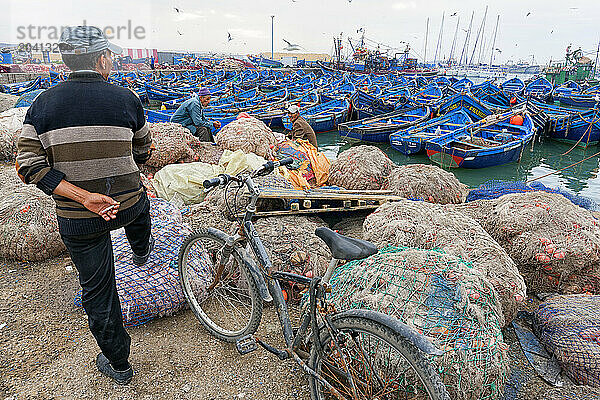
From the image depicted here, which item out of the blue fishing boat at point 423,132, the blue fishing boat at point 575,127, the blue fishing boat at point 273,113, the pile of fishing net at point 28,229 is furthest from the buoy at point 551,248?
the blue fishing boat at point 575,127

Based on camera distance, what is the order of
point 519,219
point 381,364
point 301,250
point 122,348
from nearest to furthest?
point 381,364 < point 122,348 < point 301,250 < point 519,219

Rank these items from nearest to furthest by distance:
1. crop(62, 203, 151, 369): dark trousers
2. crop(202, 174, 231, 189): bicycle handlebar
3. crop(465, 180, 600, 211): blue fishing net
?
crop(62, 203, 151, 369): dark trousers
crop(202, 174, 231, 189): bicycle handlebar
crop(465, 180, 600, 211): blue fishing net

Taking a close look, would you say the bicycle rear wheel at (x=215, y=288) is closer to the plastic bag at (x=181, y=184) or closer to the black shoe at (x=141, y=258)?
the black shoe at (x=141, y=258)

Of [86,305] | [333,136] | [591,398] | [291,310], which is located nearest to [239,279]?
[291,310]

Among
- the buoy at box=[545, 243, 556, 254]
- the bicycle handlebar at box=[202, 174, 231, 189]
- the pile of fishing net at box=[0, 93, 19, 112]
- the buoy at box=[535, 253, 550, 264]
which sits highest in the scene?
the pile of fishing net at box=[0, 93, 19, 112]

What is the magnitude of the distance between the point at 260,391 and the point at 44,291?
242 centimetres

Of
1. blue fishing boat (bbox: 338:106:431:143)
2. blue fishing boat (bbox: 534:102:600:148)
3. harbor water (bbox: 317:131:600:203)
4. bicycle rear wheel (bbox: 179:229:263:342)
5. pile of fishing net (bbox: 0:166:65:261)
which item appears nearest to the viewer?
bicycle rear wheel (bbox: 179:229:263:342)

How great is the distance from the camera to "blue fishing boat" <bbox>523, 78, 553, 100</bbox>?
→ 27.2 metres

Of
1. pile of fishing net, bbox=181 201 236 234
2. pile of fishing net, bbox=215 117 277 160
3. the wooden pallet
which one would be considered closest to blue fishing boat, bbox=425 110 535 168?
pile of fishing net, bbox=215 117 277 160

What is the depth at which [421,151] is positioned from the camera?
14.0m

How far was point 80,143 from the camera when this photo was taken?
2.05m

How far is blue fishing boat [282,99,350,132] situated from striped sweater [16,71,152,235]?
51.6ft

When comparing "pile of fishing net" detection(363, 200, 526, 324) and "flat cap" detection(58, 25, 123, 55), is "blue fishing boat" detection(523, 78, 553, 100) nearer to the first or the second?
"pile of fishing net" detection(363, 200, 526, 324)

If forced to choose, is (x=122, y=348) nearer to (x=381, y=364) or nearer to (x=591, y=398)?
(x=381, y=364)
